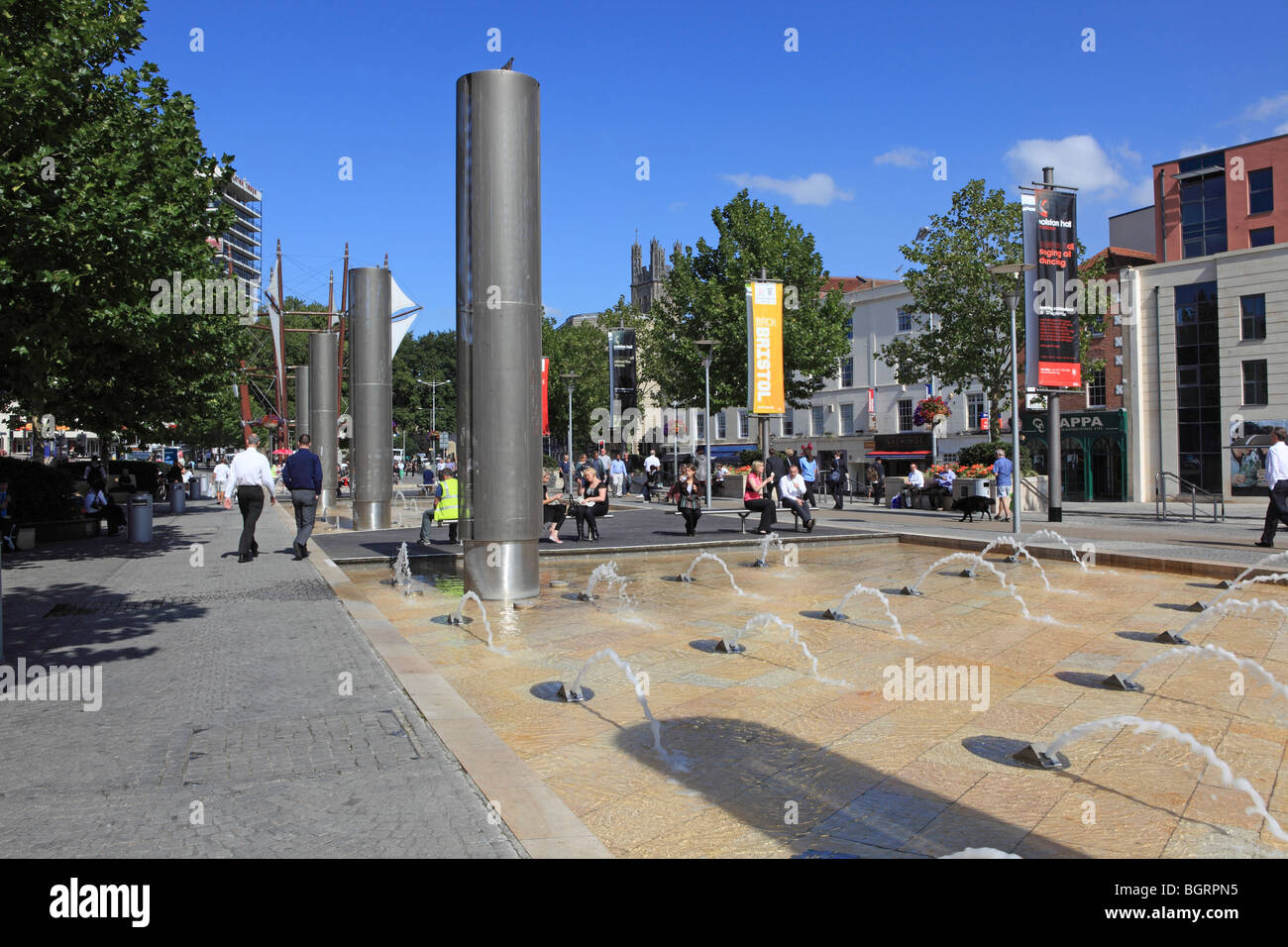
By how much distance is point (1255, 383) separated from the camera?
39969 millimetres

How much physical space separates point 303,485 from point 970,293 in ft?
90.3

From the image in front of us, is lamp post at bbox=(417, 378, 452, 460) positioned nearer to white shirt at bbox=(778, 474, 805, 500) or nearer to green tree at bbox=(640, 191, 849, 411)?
green tree at bbox=(640, 191, 849, 411)

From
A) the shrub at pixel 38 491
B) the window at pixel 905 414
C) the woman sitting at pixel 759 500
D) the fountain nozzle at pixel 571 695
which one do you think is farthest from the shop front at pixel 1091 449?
the fountain nozzle at pixel 571 695

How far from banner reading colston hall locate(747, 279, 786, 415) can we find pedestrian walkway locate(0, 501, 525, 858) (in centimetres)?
2030

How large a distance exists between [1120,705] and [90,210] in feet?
41.8

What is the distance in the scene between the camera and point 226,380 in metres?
25.8

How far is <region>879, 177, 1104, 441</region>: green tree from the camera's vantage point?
35375 mm

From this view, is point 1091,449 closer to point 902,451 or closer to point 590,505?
point 902,451

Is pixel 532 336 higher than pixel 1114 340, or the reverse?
pixel 1114 340

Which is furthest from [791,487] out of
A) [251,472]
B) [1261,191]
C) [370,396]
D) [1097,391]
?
[1261,191]

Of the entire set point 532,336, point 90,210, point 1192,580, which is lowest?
point 1192,580
